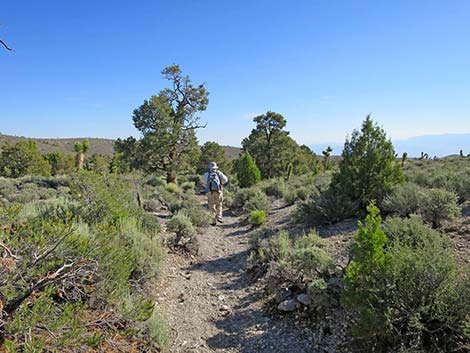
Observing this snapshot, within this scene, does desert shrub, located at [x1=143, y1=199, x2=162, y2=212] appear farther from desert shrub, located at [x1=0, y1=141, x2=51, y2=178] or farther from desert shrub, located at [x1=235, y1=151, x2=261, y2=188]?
desert shrub, located at [x1=0, y1=141, x2=51, y2=178]

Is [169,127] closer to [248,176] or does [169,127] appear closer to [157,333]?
[248,176]

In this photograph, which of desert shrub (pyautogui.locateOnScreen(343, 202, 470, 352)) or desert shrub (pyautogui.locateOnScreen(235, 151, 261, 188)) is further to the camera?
desert shrub (pyautogui.locateOnScreen(235, 151, 261, 188))

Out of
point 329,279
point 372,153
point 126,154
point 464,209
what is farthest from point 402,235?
point 126,154

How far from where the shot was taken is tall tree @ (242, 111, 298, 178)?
27.8 meters

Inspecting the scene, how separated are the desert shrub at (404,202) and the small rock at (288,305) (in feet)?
13.2

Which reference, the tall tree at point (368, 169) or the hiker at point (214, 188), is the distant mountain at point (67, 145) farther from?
the tall tree at point (368, 169)

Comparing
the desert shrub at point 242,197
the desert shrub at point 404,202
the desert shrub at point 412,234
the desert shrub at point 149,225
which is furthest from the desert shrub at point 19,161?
the desert shrub at point 412,234

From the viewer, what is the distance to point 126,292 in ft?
14.8

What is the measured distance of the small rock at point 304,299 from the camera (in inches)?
188

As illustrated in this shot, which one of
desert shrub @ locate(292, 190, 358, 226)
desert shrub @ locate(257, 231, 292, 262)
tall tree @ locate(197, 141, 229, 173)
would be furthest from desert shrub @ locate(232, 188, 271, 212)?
tall tree @ locate(197, 141, 229, 173)

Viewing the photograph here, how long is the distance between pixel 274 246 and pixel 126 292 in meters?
3.42

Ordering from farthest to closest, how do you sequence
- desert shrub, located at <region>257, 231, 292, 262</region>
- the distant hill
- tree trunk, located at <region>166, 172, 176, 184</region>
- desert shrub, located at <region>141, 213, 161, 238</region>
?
the distant hill < tree trunk, located at <region>166, 172, 176, 184</region> < desert shrub, located at <region>141, 213, 161, 238</region> < desert shrub, located at <region>257, 231, 292, 262</region>

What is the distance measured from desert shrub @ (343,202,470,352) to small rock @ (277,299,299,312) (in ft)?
4.03

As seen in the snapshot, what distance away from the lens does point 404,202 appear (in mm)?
7477
